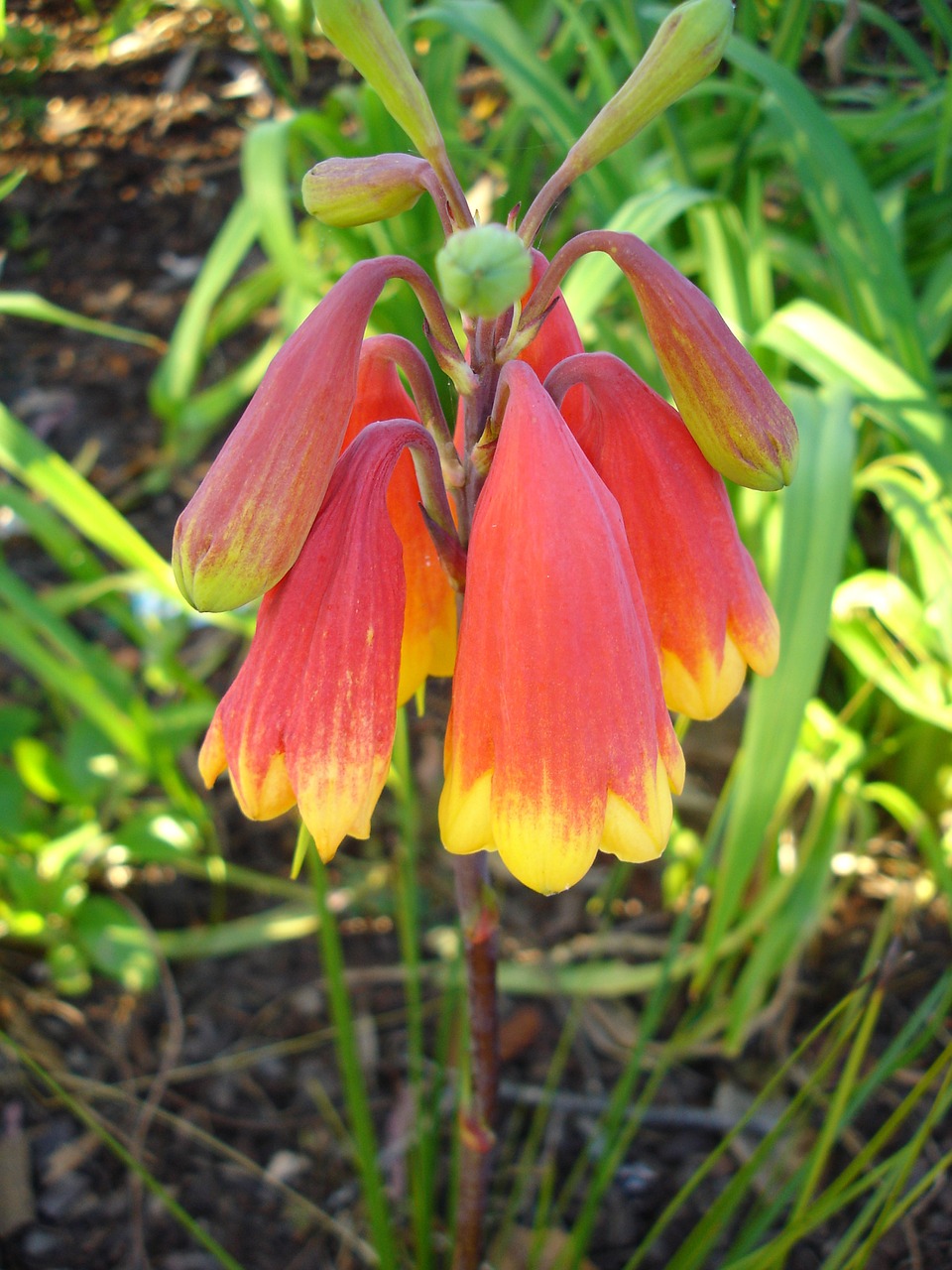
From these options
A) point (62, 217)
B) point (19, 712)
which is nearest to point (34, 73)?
point (62, 217)

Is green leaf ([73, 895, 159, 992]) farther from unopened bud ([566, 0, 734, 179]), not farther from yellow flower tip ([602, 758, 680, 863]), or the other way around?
unopened bud ([566, 0, 734, 179])

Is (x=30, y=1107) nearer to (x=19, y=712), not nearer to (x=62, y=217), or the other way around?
(x=19, y=712)

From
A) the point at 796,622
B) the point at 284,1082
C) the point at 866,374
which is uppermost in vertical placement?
the point at 866,374

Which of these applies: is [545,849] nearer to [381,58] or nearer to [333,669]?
[333,669]

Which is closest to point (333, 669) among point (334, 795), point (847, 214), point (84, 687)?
point (334, 795)

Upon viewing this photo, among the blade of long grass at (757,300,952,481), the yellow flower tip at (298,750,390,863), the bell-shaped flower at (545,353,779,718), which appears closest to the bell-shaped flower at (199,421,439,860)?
the yellow flower tip at (298,750,390,863)

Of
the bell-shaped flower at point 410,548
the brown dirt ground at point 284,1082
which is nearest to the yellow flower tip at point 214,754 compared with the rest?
the bell-shaped flower at point 410,548
